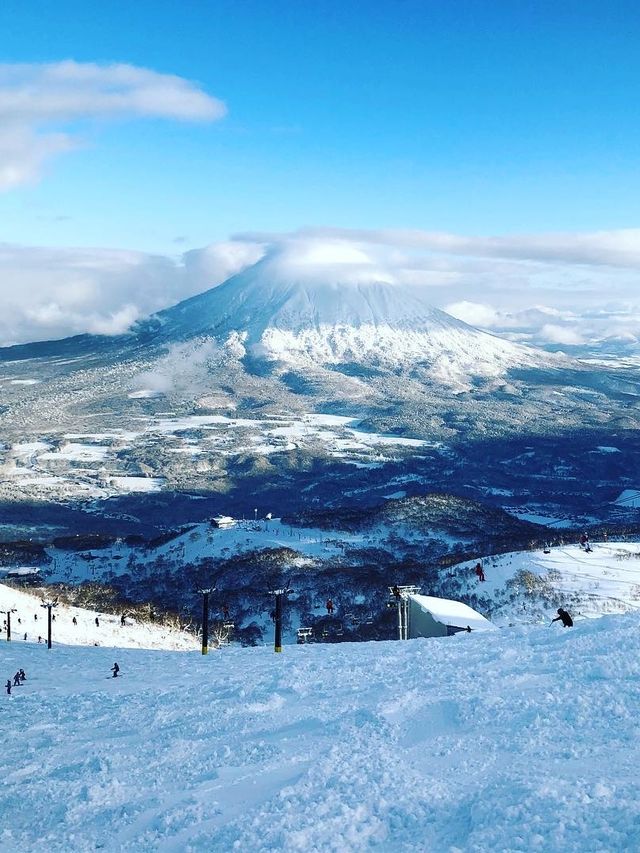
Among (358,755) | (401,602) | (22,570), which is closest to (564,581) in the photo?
(401,602)

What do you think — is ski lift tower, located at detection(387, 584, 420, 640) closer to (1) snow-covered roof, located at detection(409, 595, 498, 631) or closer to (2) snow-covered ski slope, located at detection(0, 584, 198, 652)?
(1) snow-covered roof, located at detection(409, 595, 498, 631)

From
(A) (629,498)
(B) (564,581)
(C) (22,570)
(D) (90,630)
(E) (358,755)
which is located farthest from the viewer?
(A) (629,498)

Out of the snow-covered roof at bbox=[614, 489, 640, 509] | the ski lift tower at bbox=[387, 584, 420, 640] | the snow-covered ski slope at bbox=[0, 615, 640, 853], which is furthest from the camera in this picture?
the snow-covered roof at bbox=[614, 489, 640, 509]

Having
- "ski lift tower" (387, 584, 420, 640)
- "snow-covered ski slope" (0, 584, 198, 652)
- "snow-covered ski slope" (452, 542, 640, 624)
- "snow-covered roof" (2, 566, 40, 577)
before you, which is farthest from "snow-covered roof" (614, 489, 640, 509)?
"ski lift tower" (387, 584, 420, 640)

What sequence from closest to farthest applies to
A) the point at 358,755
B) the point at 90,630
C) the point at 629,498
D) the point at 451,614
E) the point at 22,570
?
the point at 358,755 → the point at 451,614 → the point at 90,630 → the point at 22,570 → the point at 629,498

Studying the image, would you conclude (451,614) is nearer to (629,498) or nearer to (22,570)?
(22,570)

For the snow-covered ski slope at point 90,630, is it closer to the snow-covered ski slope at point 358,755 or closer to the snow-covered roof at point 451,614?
the snow-covered roof at point 451,614
